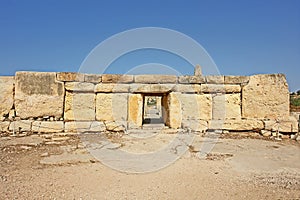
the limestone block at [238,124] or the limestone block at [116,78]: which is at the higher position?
the limestone block at [116,78]

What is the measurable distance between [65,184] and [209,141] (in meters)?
3.96

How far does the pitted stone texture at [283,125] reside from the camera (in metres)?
6.90

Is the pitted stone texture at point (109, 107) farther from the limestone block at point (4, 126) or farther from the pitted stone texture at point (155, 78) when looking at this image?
the limestone block at point (4, 126)

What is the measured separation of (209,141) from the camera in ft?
20.5

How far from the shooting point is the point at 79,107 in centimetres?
709

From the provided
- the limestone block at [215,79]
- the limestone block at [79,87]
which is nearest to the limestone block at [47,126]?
the limestone block at [79,87]

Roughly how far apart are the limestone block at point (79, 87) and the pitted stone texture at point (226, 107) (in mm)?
3608

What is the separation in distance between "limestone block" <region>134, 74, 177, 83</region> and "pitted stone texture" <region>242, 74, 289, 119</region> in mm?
2166

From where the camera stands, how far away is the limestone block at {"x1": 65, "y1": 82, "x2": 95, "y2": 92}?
703 centimetres

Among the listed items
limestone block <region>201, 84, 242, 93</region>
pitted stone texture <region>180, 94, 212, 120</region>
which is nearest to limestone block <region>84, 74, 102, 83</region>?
pitted stone texture <region>180, 94, 212, 120</region>

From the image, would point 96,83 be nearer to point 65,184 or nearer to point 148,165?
point 148,165

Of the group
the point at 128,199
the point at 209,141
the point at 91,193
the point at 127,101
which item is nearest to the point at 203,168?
the point at 128,199

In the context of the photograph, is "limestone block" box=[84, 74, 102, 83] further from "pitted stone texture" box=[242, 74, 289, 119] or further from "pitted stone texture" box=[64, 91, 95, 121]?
"pitted stone texture" box=[242, 74, 289, 119]

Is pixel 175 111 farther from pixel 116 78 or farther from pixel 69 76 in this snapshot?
pixel 69 76
